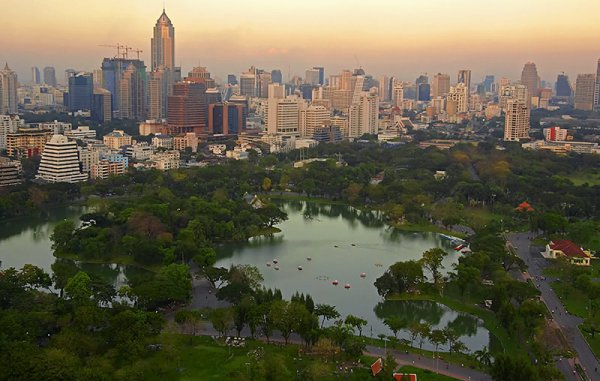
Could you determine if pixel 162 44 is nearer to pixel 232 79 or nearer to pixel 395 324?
pixel 232 79

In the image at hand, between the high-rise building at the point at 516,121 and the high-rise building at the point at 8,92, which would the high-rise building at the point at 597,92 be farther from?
the high-rise building at the point at 8,92

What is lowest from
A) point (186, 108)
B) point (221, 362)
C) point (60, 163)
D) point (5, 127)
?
point (221, 362)

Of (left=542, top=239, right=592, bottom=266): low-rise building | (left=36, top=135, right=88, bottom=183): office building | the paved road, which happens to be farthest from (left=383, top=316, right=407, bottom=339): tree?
(left=36, top=135, right=88, bottom=183): office building

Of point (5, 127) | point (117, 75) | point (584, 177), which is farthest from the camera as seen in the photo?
point (117, 75)

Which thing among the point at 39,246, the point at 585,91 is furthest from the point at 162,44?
the point at 39,246

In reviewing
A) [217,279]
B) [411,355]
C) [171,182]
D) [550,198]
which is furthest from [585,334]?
[171,182]

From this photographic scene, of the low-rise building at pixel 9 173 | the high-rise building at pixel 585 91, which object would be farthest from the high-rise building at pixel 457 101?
the low-rise building at pixel 9 173

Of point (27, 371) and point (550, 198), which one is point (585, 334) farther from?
point (550, 198)
